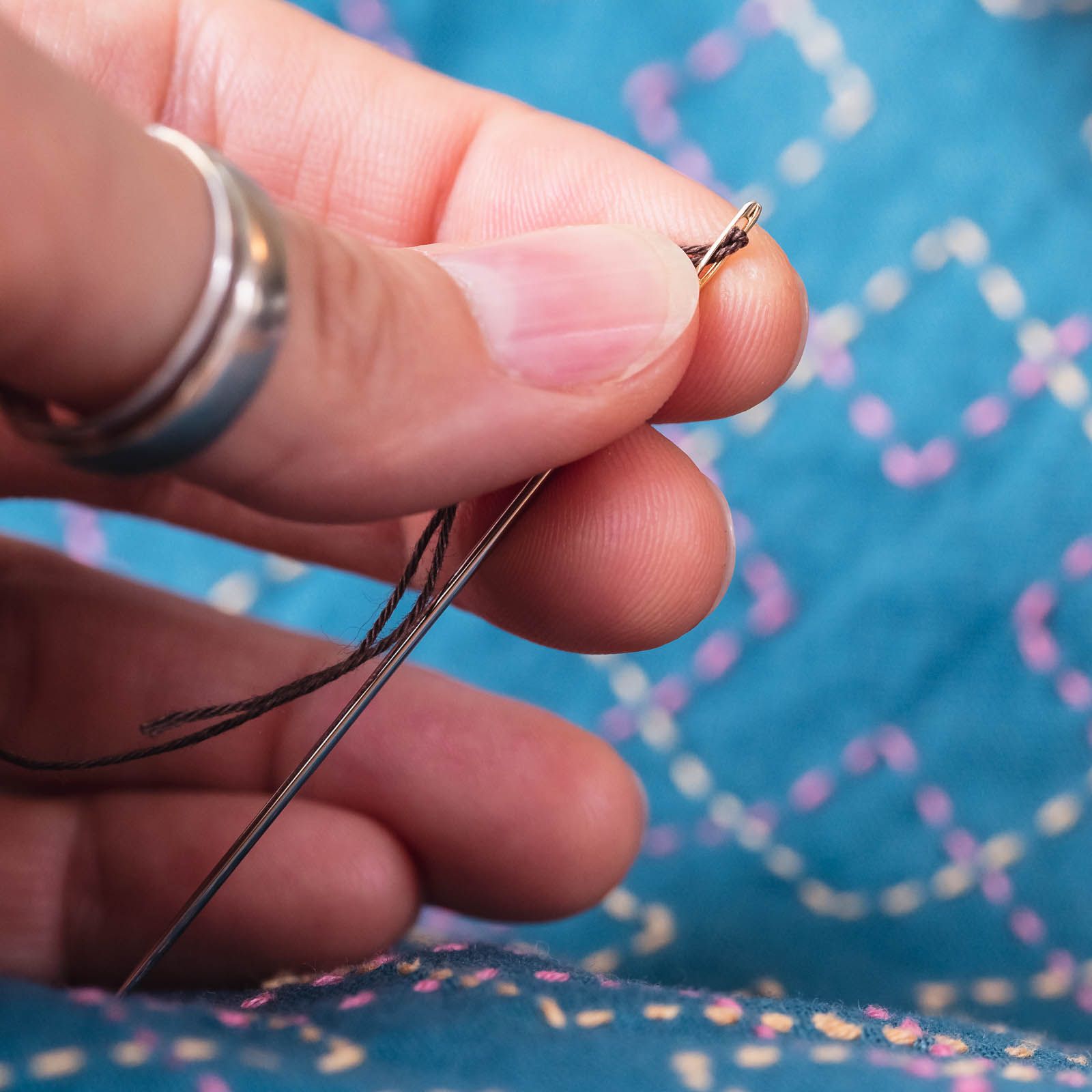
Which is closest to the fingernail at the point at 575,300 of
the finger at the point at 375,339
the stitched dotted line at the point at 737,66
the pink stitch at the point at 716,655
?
the finger at the point at 375,339

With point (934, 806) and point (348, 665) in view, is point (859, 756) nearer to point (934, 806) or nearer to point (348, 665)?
point (934, 806)

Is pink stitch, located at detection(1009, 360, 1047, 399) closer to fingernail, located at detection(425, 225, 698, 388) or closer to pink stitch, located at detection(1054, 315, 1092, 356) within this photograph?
pink stitch, located at detection(1054, 315, 1092, 356)

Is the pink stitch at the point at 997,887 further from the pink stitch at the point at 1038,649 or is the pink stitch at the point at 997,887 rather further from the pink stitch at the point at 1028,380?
the pink stitch at the point at 1028,380

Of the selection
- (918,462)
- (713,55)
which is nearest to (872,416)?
(918,462)

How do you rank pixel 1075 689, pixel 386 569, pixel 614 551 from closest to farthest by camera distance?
pixel 614 551, pixel 386 569, pixel 1075 689

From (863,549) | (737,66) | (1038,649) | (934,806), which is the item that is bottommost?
(934,806)

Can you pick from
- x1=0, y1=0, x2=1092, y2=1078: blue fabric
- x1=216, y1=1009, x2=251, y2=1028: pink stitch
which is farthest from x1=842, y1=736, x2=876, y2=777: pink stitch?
x1=216, y1=1009, x2=251, y2=1028: pink stitch
